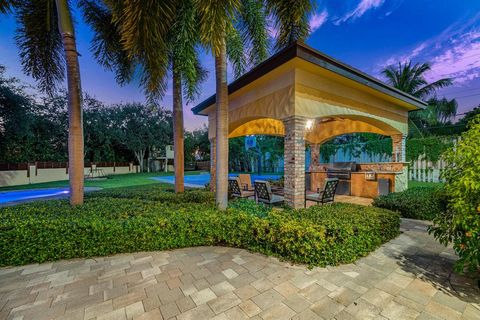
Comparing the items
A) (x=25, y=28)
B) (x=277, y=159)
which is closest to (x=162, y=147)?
(x=277, y=159)

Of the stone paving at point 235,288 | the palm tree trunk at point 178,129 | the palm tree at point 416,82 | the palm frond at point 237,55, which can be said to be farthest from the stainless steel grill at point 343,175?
the palm tree at point 416,82

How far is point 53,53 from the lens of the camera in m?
6.09

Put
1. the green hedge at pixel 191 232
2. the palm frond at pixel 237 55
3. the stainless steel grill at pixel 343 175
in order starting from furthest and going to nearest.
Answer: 1. the stainless steel grill at pixel 343 175
2. the palm frond at pixel 237 55
3. the green hedge at pixel 191 232

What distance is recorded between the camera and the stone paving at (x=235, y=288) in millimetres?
2084

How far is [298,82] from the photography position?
16.3ft

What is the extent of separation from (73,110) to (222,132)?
355cm

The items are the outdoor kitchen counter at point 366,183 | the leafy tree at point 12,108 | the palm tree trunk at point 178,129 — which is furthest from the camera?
the leafy tree at point 12,108

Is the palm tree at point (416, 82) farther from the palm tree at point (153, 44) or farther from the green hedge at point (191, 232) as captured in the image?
the palm tree at point (153, 44)

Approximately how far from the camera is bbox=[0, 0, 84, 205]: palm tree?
466cm

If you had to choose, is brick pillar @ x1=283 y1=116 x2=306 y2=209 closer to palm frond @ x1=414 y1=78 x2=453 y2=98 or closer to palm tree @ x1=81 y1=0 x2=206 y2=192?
palm tree @ x1=81 y1=0 x2=206 y2=192

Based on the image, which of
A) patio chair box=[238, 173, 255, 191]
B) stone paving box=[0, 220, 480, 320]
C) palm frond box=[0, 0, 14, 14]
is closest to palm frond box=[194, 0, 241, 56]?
stone paving box=[0, 220, 480, 320]

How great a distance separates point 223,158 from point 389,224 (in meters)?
3.66

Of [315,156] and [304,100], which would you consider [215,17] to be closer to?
[304,100]

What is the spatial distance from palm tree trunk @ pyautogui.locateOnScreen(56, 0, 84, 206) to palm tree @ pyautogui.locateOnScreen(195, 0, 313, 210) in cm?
328
